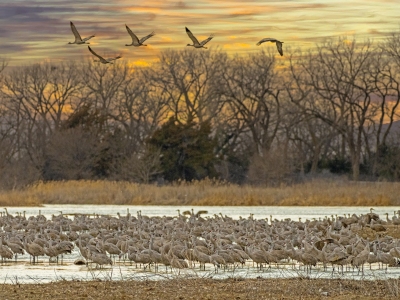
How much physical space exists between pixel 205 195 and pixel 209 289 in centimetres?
2706

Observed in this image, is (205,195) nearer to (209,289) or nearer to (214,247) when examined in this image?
(214,247)

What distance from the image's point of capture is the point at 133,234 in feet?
70.1

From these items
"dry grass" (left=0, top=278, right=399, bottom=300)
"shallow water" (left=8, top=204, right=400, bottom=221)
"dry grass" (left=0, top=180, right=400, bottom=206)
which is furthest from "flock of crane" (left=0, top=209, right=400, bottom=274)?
"dry grass" (left=0, top=180, right=400, bottom=206)

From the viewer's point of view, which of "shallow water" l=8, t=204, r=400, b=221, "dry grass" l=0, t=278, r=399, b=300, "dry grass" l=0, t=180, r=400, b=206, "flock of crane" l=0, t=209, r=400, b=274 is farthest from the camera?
"dry grass" l=0, t=180, r=400, b=206

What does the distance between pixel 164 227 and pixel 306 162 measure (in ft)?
130

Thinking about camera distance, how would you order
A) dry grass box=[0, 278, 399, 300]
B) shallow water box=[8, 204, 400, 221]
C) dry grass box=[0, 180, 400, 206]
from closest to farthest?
dry grass box=[0, 278, 399, 300] < shallow water box=[8, 204, 400, 221] < dry grass box=[0, 180, 400, 206]

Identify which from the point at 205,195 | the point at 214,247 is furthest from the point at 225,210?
the point at 214,247

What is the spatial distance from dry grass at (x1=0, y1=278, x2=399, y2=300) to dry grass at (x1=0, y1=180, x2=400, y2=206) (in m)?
Answer: 24.8

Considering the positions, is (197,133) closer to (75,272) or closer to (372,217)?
(372,217)

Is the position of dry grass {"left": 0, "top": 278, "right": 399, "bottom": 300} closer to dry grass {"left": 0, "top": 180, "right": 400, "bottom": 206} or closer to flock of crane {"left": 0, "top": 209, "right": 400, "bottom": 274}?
flock of crane {"left": 0, "top": 209, "right": 400, "bottom": 274}

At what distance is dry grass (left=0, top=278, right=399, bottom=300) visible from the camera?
12219 mm

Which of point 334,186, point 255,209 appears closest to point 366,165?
point 334,186

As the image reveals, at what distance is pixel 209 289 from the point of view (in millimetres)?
12938

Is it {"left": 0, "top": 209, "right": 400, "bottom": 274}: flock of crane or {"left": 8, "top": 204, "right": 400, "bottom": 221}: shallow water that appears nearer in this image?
{"left": 0, "top": 209, "right": 400, "bottom": 274}: flock of crane
